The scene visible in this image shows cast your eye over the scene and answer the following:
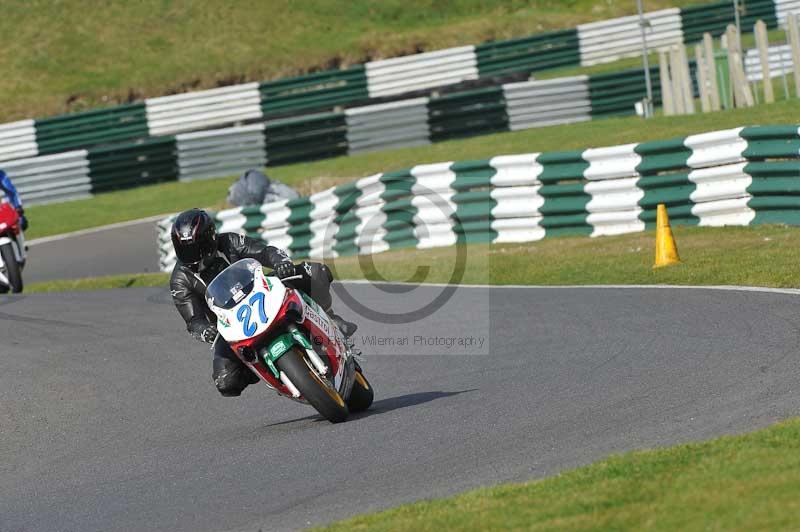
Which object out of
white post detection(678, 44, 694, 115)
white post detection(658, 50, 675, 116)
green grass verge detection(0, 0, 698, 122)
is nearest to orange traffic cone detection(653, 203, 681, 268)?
white post detection(678, 44, 694, 115)

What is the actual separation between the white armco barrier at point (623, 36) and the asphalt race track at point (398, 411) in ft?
69.5

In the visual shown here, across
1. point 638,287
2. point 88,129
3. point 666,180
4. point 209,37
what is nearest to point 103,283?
point 666,180

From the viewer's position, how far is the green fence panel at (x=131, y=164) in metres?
28.8

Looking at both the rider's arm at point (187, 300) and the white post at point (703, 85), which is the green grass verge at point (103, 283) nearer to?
the white post at point (703, 85)

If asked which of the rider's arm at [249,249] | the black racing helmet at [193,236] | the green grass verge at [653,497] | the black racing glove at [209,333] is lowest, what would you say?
the green grass verge at [653,497]

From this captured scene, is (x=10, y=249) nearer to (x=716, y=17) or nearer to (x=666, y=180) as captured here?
(x=666, y=180)

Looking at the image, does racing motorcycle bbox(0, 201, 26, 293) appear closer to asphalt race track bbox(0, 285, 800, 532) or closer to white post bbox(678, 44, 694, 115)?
asphalt race track bbox(0, 285, 800, 532)

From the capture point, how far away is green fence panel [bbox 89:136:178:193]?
28.8 m

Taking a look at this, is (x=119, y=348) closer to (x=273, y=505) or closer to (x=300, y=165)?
(x=273, y=505)

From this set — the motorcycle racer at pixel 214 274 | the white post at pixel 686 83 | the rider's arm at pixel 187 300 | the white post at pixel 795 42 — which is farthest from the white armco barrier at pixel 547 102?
the rider's arm at pixel 187 300

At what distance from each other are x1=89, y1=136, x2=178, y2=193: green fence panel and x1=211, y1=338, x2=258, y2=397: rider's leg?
20968 millimetres

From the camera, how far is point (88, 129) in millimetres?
31922

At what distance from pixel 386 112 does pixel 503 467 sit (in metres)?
21.5

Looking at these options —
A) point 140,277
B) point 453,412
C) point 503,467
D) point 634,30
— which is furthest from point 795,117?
point 634,30
